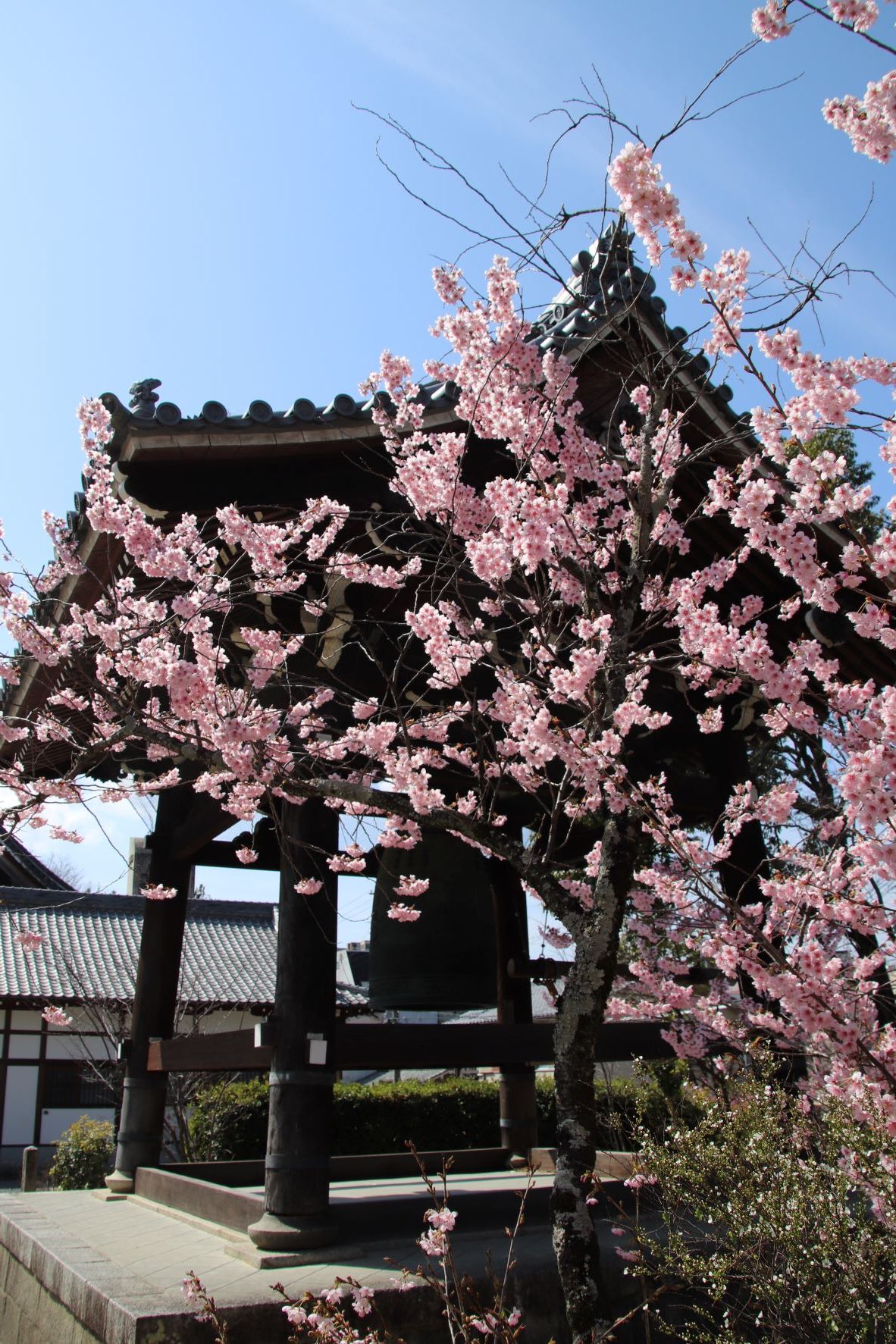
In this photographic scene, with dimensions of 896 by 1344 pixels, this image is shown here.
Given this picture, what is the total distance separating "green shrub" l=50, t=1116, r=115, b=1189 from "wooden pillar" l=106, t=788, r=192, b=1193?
5247mm

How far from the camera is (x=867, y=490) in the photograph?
127 inches

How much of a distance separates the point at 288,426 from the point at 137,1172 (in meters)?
4.51

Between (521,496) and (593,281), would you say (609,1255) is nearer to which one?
(521,496)

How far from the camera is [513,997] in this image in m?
6.32

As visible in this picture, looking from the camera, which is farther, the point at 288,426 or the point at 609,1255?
the point at 288,426

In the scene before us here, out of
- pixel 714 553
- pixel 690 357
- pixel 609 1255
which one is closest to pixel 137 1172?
pixel 609 1255

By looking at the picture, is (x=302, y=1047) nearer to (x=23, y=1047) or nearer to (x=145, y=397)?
(x=145, y=397)

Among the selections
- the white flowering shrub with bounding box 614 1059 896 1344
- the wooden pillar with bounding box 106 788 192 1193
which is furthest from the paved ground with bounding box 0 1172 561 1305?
the white flowering shrub with bounding box 614 1059 896 1344

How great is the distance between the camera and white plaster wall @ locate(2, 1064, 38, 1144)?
16.8 meters

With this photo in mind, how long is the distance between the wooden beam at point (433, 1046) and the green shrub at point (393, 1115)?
6.11m

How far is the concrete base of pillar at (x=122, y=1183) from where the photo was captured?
5867mm

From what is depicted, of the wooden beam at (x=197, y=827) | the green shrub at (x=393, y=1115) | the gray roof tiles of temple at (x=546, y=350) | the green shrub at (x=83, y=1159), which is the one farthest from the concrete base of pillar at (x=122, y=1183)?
the green shrub at (x=83, y=1159)

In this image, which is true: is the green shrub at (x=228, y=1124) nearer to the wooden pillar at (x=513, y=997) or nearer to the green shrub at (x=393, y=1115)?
the green shrub at (x=393, y=1115)

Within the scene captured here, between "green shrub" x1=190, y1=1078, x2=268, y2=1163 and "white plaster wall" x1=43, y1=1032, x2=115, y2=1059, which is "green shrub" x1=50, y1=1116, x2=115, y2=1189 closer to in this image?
"green shrub" x1=190, y1=1078, x2=268, y2=1163
